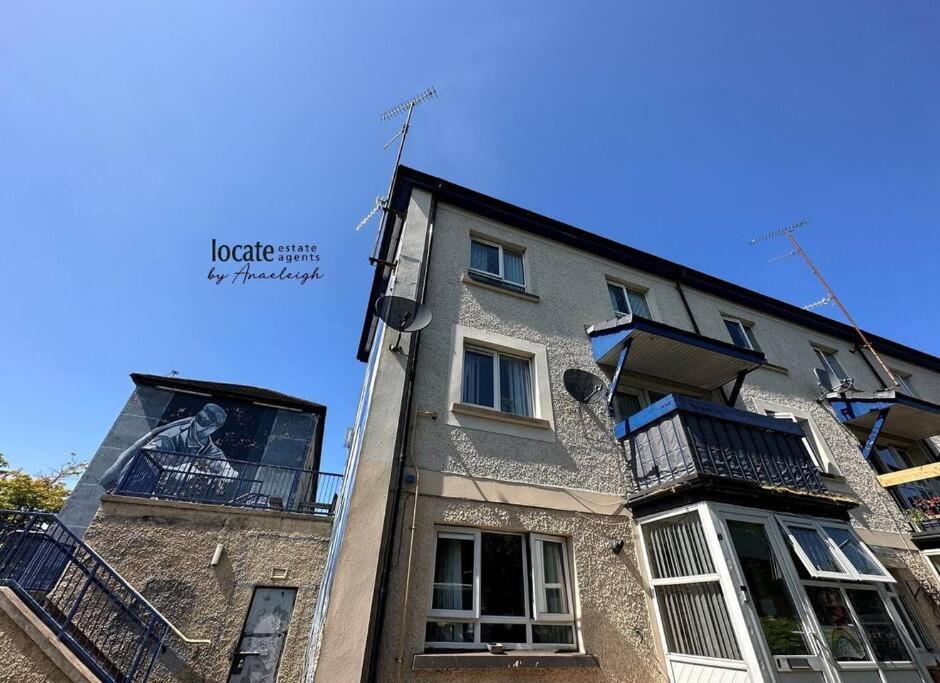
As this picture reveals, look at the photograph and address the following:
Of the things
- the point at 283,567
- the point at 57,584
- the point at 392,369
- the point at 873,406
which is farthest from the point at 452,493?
the point at 873,406

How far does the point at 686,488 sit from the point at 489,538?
2744mm

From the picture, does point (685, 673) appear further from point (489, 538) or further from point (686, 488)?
point (489, 538)

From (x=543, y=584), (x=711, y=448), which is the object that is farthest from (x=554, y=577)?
(x=711, y=448)

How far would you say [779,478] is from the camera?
20.6 feet

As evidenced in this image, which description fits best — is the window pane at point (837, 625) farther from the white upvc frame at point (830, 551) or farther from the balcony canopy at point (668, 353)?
the balcony canopy at point (668, 353)

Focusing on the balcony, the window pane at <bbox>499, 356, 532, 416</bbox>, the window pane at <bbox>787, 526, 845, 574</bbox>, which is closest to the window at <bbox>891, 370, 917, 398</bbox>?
the balcony

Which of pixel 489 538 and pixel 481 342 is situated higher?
pixel 481 342

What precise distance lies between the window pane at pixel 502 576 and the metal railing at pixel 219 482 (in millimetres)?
6991

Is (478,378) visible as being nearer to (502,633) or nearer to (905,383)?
(502,633)

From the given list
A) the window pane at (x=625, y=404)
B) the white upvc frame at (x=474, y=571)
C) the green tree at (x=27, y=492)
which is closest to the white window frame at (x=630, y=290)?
the window pane at (x=625, y=404)

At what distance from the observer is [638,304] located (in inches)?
399

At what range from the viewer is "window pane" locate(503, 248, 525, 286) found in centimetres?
880

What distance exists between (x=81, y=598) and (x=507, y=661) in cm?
719

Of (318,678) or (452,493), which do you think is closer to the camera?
(318,678)
